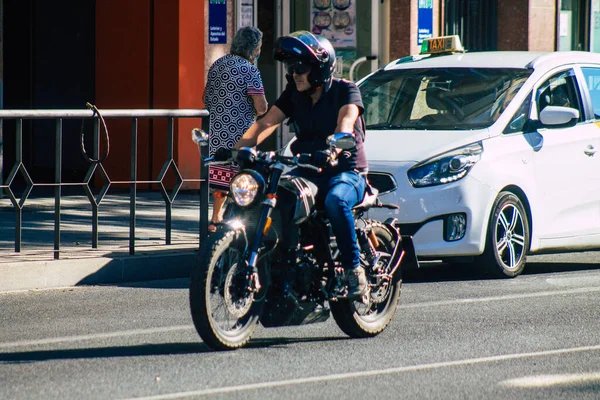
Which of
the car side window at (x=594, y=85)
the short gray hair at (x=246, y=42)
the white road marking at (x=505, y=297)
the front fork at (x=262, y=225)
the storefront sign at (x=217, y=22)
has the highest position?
the storefront sign at (x=217, y=22)

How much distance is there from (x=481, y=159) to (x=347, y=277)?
9.71 ft

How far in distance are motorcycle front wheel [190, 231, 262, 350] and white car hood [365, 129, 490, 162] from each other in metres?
3.11

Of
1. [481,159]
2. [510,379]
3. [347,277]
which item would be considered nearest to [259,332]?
[347,277]

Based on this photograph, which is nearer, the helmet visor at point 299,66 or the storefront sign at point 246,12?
the helmet visor at point 299,66

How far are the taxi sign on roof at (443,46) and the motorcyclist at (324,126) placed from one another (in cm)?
A: 432

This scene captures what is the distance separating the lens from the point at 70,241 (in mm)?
10617

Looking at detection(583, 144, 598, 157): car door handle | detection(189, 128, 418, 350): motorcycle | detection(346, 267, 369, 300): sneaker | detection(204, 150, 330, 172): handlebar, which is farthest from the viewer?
detection(583, 144, 598, 157): car door handle

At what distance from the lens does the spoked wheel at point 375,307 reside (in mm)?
7191

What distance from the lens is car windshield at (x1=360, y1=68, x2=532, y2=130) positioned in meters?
10.2

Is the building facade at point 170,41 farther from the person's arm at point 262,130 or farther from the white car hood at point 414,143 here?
the person's arm at point 262,130

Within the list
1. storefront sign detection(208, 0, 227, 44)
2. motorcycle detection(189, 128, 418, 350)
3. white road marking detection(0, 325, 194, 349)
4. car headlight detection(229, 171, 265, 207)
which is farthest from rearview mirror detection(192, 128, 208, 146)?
storefront sign detection(208, 0, 227, 44)

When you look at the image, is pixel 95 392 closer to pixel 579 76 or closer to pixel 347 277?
pixel 347 277

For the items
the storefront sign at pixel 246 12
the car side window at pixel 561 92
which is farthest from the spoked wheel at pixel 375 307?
the storefront sign at pixel 246 12

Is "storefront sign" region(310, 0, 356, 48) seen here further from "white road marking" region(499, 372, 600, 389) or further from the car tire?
"white road marking" region(499, 372, 600, 389)
